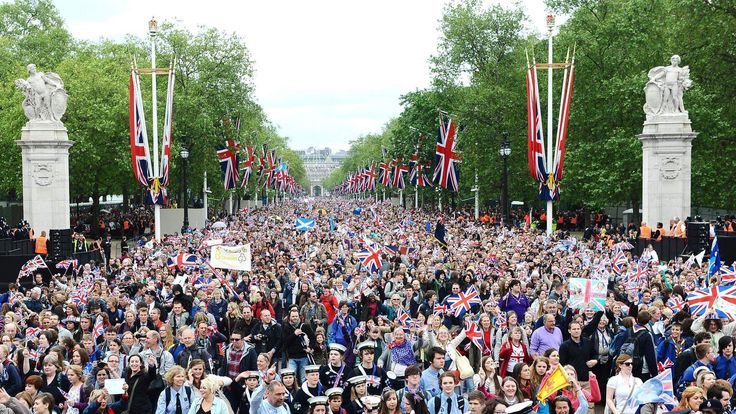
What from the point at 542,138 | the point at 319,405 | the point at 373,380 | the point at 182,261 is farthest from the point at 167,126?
the point at 319,405

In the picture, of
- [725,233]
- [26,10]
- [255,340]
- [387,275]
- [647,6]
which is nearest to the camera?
[255,340]

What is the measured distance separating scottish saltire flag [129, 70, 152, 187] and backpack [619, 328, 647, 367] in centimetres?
2673

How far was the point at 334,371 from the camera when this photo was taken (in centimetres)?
1103

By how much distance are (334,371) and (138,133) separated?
91.2 ft

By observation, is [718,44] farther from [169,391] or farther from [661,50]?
[169,391]

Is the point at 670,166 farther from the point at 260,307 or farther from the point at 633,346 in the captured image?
the point at 633,346

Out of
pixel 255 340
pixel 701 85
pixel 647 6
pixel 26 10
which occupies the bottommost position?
pixel 255 340

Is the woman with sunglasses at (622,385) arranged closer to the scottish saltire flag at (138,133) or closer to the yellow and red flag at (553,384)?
the yellow and red flag at (553,384)

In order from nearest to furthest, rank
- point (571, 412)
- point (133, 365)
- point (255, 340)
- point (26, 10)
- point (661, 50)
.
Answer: point (571, 412) → point (133, 365) → point (255, 340) → point (661, 50) → point (26, 10)

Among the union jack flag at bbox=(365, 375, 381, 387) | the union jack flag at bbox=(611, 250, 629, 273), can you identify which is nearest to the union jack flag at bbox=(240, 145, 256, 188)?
the union jack flag at bbox=(611, 250, 629, 273)

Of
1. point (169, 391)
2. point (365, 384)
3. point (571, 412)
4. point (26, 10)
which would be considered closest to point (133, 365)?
point (169, 391)

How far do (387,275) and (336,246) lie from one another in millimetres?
11380

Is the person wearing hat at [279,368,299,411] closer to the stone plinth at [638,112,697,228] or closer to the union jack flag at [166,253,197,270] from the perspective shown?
the union jack flag at [166,253,197,270]

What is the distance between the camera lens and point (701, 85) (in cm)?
3878
